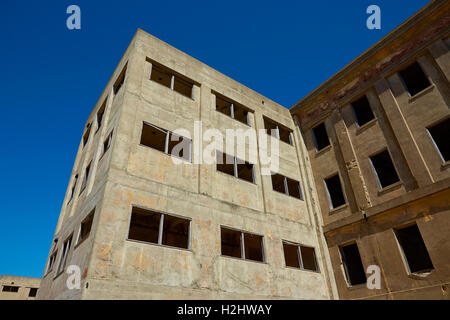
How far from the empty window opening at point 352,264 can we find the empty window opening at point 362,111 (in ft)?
21.8

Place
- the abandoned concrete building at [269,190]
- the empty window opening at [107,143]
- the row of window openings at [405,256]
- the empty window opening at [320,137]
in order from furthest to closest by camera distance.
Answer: the empty window opening at [320,137]
the empty window opening at [107,143]
the row of window openings at [405,256]
the abandoned concrete building at [269,190]

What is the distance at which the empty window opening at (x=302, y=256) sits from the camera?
13.3 m

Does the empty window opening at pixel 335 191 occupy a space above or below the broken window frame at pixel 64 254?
above

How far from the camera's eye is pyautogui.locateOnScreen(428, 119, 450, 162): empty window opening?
12.1 m

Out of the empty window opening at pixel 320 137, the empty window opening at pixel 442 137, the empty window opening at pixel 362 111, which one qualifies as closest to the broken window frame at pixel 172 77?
the empty window opening at pixel 320 137

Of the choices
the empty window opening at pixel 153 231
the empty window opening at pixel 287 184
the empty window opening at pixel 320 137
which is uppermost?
the empty window opening at pixel 320 137

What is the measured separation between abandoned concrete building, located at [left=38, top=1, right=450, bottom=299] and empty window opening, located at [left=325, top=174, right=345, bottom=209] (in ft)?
0.29

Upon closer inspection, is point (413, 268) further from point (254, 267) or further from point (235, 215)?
point (235, 215)

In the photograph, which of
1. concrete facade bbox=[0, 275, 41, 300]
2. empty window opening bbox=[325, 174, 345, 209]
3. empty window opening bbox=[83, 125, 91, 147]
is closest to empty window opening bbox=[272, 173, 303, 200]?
empty window opening bbox=[325, 174, 345, 209]

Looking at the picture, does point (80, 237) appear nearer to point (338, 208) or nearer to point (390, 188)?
point (338, 208)

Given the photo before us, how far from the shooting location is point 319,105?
17.8m

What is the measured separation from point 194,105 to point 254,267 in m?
7.98

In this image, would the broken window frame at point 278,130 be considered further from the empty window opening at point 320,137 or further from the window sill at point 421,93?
the window sill at point 421,93
